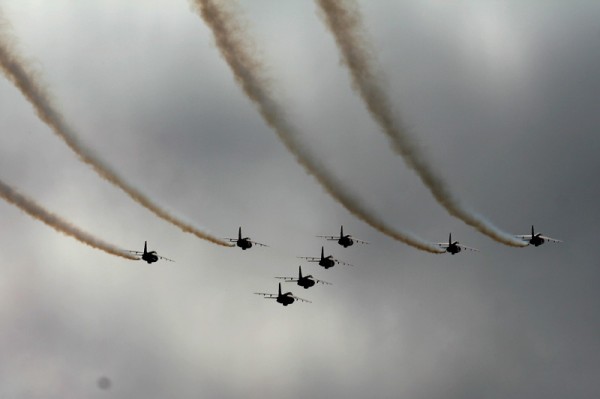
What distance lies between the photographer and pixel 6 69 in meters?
50.2

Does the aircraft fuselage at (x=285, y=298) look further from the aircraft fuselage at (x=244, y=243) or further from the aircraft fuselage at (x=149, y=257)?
the aircraft fuselage at (x=149, y=257)

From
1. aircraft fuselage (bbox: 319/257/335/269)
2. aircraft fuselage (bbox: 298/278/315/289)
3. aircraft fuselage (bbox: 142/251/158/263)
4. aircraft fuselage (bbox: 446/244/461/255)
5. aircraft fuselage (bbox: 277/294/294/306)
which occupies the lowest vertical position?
aircraft fuselage (bbox: 277/294/294/306)

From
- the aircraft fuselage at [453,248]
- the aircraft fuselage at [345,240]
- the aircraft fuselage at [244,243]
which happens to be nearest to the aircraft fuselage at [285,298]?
the aircraft fuselage at [244,243]

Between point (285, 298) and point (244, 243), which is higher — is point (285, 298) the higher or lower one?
the lower one

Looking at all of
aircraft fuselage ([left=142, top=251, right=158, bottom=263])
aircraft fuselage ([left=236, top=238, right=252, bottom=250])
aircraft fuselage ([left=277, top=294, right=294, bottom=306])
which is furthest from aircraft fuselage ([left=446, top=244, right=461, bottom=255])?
aircraft fuselage ([left=142, top=251, right=158, bottom=263])

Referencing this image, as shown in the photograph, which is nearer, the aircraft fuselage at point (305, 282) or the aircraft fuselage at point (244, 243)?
Result: the aircraft fuselage at point (244, 243)

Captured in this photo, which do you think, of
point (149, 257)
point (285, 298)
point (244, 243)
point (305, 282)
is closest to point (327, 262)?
point (305, 282)

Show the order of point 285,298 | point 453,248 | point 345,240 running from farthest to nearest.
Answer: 1. point 285,298
2. point 345,240
3. point 453,248

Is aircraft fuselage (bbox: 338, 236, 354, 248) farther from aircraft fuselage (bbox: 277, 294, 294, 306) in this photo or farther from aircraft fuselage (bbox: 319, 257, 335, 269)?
aircraft fuselage (bbox: 277, 294, 294, 306)

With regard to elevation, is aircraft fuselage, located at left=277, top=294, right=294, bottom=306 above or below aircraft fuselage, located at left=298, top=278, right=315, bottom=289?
below

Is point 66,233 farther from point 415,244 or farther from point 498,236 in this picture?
point 498,236

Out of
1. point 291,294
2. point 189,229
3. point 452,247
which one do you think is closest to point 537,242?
point 452,247

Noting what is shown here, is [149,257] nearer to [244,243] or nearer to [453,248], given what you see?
[244,243]

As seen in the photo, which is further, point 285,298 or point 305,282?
point 285,298
